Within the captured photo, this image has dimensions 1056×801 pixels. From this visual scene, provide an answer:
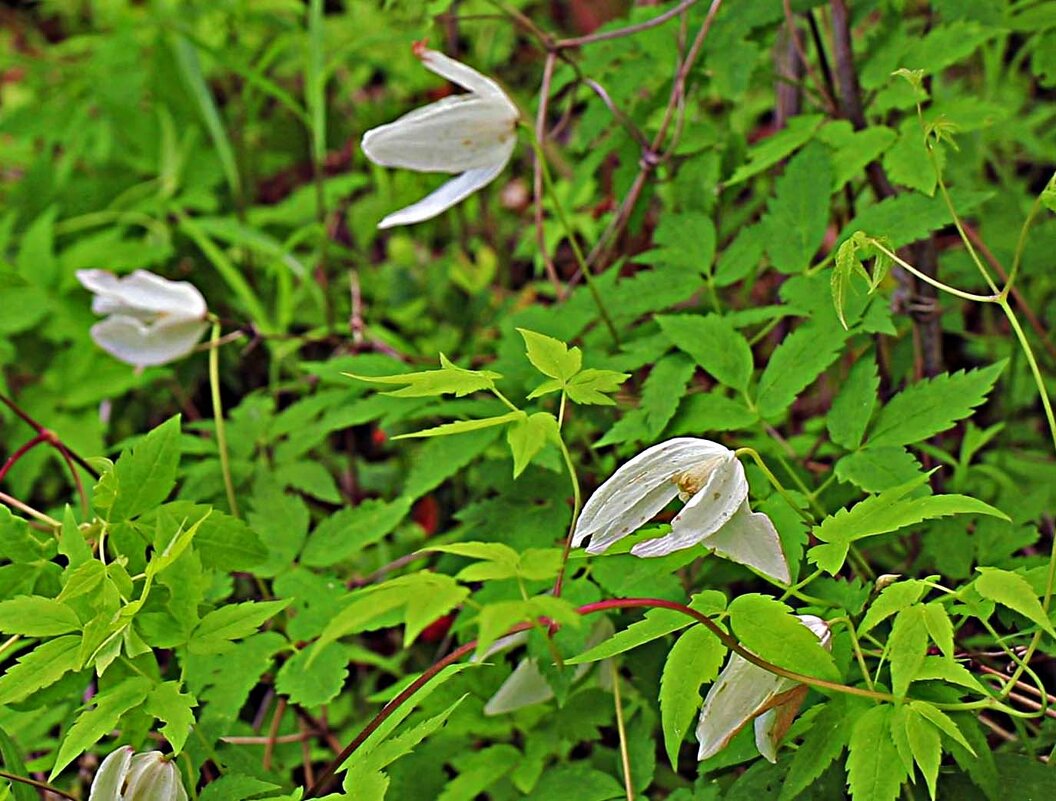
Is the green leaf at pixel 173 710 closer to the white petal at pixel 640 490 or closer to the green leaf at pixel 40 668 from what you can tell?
the green leaf at pixel 40 668

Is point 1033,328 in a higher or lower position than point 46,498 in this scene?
higher

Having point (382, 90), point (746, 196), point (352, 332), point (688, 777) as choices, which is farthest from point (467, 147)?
point (382, 90)

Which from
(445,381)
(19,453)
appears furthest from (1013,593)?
(19,453)

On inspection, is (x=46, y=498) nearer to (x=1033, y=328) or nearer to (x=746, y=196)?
(x=746, y=196)

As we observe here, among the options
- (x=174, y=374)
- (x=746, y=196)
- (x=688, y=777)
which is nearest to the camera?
(x=688, y=777)

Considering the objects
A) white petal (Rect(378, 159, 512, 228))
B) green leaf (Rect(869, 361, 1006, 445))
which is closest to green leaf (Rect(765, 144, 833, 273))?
green leaf (Rect(869, 361, 1006, 445))

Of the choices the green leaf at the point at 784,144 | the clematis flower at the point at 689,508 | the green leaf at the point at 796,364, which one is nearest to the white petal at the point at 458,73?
the green leaf at the point at 784,144

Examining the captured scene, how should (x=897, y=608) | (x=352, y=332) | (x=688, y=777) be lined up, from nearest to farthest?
1. (x=897, y=608)
2. (x=688, y=777)
3. (x=352, y=332)

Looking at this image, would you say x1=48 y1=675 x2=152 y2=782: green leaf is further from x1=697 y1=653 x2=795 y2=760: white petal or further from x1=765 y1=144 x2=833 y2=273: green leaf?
x1=765 y1=144 x2=833 y2=273: green leaf

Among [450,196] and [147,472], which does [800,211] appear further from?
[147,472]
